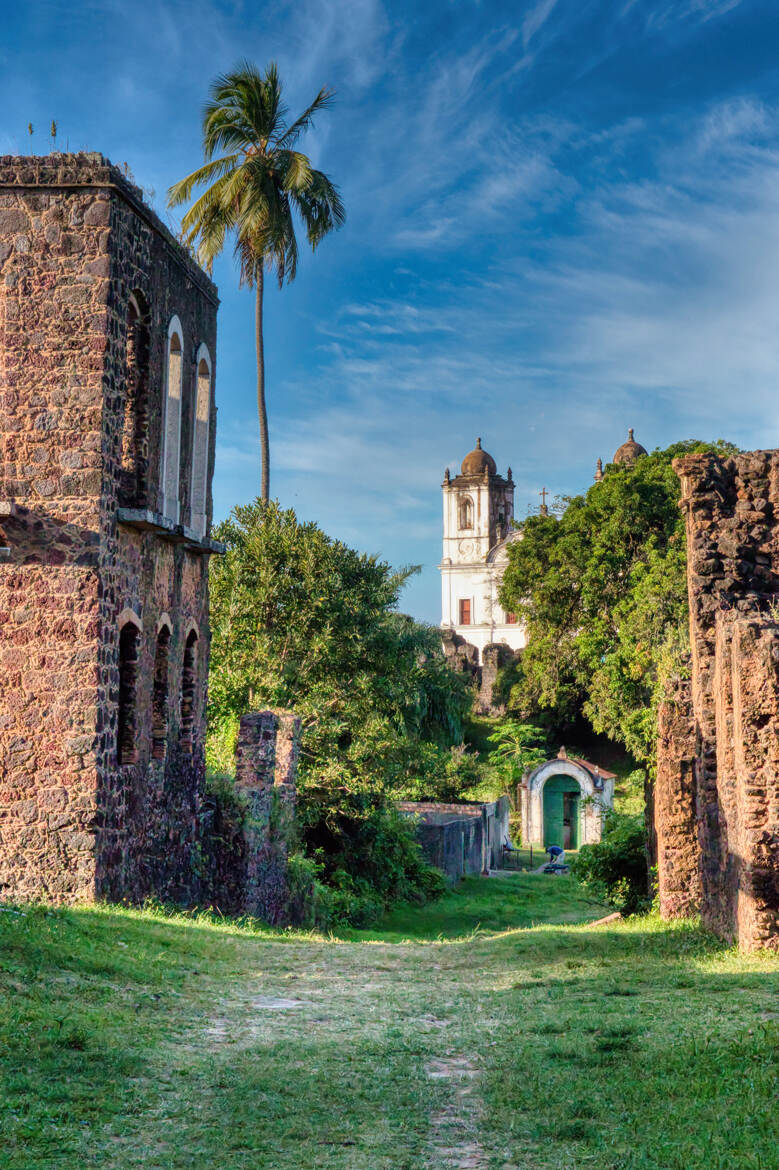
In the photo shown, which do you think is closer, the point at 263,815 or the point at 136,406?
the point at 136,406

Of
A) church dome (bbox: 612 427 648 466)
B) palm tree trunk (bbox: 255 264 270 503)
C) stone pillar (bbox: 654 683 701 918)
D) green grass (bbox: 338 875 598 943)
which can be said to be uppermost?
church dome (bbox: 612 427 648 466)

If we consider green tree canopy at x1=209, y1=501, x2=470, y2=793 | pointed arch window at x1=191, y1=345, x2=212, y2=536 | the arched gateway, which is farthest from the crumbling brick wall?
the arched gateway

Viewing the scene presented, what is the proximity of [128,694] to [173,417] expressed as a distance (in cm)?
380

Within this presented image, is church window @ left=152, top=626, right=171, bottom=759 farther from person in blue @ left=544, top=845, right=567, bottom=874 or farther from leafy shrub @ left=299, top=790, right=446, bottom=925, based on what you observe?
person in blue @ left=544, top=845, right=567, bottom=874

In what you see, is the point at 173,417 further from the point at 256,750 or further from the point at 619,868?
the point at 619,868

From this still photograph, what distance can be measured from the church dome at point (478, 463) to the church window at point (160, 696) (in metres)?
65.1

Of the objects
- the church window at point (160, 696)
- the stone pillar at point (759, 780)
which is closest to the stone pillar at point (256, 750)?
the church window at point (160, 696)

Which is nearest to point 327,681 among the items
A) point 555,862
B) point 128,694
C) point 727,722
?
point 128,694

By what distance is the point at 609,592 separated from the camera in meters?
35.0

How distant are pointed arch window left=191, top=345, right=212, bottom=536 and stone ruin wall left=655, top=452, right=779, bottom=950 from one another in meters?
6.89

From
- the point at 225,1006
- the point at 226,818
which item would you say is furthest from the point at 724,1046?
the point at 226,818

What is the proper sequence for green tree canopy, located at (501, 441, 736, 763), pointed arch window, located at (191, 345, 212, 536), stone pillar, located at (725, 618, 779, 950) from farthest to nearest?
green tree canopy, located at (501, 441, 736, 763) < pointed arch window, located at (191, 345, 212, 536) < stone pillar, located at (725, 618, 779, 950)

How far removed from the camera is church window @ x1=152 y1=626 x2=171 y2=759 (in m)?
13.7

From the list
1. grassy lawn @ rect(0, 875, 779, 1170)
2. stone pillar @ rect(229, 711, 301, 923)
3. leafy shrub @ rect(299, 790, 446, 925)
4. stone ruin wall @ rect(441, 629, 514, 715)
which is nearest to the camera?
grassy lawn @ rect(0, 875, 779, 1170)
